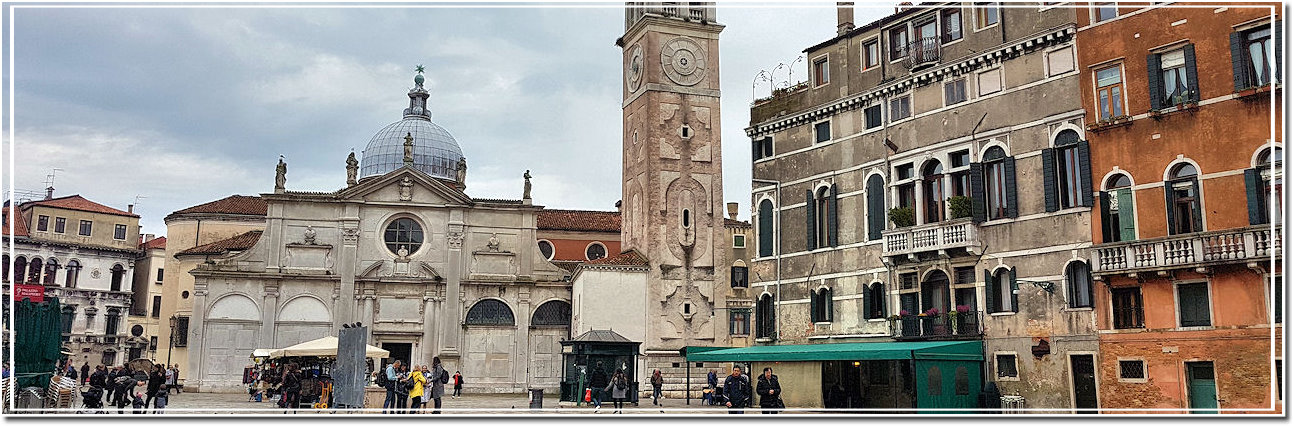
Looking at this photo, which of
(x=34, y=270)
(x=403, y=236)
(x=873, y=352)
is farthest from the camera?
(x=34, y=270)

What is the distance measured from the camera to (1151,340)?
19.9 metres

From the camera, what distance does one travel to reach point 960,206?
23.5 m

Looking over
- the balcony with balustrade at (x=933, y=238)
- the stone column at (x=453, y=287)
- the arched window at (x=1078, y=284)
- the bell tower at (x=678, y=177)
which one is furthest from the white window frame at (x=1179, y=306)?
the stone column at (x=453, y=287)

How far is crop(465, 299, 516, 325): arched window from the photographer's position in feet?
140

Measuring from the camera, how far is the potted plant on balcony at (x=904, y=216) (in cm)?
2462

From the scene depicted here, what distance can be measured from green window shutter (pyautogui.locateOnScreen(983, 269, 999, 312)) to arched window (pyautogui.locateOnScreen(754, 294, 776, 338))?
701cm

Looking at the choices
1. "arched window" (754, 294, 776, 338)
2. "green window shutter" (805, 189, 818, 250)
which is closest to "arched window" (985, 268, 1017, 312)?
"green window shutter" (805, 189, 818, 250)

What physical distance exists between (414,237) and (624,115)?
33.2 feet

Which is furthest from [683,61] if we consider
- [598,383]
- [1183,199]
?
[1183,199]

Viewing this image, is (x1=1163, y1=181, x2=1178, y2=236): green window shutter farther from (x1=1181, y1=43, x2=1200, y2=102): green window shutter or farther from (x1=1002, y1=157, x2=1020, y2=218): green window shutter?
(x1=1002, y1=157, x2=1020, y2=218): green window shutter

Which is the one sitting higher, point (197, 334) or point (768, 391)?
point (197, 334)

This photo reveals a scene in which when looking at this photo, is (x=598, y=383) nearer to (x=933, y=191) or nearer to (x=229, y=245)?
(x=933, y=191)

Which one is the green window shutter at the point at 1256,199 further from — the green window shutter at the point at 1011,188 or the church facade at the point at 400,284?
the church facade at the point at 400,284

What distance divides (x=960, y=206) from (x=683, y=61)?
19439mm
